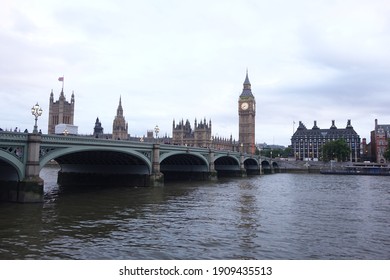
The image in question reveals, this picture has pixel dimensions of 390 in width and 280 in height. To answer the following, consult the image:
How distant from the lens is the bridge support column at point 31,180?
28.5 meters

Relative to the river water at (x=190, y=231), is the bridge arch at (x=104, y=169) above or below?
above

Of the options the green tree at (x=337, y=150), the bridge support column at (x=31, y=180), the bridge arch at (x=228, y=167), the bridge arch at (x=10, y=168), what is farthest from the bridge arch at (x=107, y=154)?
the green tree at (x=337, y=150)

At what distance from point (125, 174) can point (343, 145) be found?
11612 centimetres

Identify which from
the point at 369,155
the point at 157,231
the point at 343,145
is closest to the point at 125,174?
the point at 157,231

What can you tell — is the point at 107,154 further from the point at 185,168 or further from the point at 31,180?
the point at 185,168

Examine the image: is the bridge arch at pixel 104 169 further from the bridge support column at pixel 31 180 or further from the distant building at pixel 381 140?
the distant building at pixel 381 140

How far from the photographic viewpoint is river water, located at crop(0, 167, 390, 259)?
15.4 meters

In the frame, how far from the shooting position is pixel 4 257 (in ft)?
45.7

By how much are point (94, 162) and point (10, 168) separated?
21983 mm

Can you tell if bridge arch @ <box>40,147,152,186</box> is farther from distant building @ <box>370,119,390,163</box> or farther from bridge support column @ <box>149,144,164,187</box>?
distant building @ <box>370,119,390,163</box>

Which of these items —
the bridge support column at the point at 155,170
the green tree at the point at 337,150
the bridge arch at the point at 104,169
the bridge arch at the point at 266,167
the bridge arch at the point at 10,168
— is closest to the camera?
the bridge arch at the point at 10,168

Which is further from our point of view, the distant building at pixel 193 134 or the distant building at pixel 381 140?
the distant building at pixel 193 134

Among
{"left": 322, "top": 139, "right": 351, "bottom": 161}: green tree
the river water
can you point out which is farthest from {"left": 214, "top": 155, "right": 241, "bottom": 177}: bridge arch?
{"left": 322, "top": 139, "right": 351, "bottom": 161}: green tree
